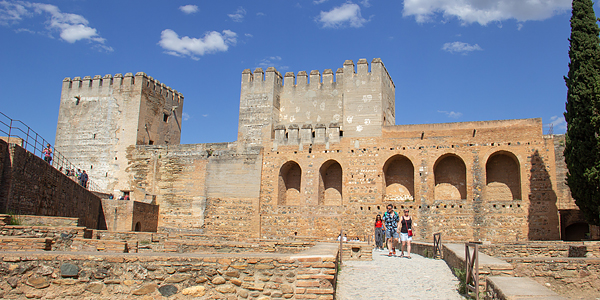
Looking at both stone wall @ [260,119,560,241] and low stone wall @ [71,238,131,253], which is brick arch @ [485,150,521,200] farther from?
low stone wall @ [71,238,131,253]

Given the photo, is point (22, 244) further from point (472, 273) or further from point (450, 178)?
point (450, 178)

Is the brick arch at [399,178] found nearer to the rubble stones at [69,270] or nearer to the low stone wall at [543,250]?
the low stone wall at [543,250]

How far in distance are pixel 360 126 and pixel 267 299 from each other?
15741mm

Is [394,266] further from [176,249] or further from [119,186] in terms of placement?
[119,186]

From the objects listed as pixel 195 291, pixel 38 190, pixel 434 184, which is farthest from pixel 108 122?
pixel 195 291

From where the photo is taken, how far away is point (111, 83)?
84.2 ft

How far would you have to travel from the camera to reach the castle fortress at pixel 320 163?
19.0 meters

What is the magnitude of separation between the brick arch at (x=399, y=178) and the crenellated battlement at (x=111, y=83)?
1372 cm

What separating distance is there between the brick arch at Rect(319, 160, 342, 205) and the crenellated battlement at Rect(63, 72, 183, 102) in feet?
36.0

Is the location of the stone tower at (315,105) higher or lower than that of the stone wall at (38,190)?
higher

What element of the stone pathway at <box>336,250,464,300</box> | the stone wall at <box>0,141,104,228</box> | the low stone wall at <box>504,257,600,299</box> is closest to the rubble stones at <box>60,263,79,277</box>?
the stone pathway at <box>336,250,464,300</box>

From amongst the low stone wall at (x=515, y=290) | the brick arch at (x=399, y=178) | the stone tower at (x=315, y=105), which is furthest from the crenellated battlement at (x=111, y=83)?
the low stone wall at (x=515, y=290)

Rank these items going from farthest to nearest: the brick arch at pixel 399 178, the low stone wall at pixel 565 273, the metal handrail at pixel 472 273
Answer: the brick arch at pixel 399 178, the low stone wall at pixel 565 273, the metal handrail at pixel 472 273

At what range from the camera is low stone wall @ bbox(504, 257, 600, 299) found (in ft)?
26.7
